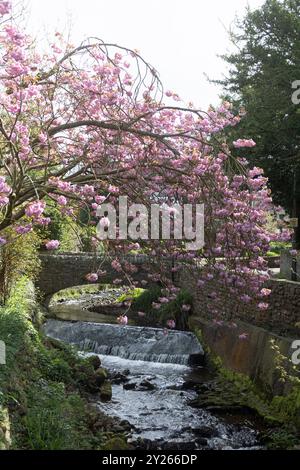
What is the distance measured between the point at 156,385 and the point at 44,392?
417 cm

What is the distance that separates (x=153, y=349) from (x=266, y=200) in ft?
27.3

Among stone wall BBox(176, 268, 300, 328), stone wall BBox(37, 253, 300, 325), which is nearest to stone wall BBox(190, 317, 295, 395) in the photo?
stone wall BBox(176, 268, 300, 328)

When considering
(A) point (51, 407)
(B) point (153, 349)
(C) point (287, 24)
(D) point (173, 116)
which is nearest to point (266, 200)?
(D) point (173, 116)

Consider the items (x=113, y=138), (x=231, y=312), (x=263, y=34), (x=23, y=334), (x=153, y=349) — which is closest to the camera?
(x=113, y=138)

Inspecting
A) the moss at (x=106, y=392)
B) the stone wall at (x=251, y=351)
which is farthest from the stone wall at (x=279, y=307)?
the moss at (x=106, y=392)

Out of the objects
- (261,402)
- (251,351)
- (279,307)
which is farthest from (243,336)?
(261,402)

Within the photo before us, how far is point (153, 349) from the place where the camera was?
14.1m

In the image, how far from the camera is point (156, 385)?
37.2 ft

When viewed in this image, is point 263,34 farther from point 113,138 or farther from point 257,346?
point 113,138

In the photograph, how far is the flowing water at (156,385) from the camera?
814 centimetres

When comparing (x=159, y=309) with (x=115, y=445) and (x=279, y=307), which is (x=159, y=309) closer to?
(x=279, y=307)

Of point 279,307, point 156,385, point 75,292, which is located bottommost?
point 156,385

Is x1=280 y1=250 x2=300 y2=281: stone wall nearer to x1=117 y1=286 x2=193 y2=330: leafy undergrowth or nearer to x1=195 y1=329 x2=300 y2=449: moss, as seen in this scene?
x1=195 y1=329 x2=300 y2=449: moss

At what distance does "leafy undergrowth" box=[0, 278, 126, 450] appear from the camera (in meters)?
6.09
